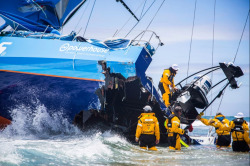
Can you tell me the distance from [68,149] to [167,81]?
3.36m

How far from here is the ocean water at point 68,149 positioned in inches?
234

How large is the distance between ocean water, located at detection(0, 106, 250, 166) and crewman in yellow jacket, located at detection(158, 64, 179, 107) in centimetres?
161

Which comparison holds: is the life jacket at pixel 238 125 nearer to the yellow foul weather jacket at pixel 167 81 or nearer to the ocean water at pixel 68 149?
the ocean water at pixel 68 149

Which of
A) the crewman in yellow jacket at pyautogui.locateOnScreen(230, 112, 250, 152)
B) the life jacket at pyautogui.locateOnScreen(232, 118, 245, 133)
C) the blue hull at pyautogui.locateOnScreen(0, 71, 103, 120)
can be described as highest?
the blue hull at pyautogui.locateOnScreen(0, 71, 103, 120)

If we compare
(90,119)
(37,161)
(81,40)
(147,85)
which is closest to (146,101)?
(147,85)

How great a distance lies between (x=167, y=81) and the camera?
9.00 meters

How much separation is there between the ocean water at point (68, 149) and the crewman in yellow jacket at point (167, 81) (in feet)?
5.27

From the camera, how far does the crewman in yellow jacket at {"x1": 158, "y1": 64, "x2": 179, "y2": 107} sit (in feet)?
29.5

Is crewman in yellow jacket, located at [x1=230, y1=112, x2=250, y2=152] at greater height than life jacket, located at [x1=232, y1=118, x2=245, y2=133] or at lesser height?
lesser

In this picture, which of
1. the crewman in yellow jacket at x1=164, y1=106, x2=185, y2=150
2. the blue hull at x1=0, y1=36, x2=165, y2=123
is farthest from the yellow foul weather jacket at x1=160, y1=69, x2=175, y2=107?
the crewman in yellow jacket at x1=164, y1=106, x2=185, y2=150

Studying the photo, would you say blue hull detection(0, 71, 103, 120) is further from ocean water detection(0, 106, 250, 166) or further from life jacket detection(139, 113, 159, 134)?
life jacket detection(139, 113, 159, 134)

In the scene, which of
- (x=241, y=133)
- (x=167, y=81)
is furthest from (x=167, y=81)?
(x=241, y=133)

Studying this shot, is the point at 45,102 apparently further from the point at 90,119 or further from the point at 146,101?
the point at 146,101

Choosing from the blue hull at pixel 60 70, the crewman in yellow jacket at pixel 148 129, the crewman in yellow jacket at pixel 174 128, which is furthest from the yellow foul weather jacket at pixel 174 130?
the blue hull at pixel 60 70
